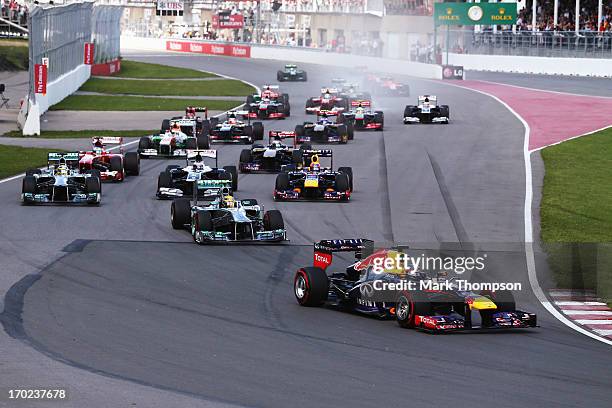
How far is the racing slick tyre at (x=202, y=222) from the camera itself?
23.8 metres

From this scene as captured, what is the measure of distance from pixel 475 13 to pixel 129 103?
112 ft

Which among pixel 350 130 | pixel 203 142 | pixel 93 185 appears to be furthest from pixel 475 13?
pixel 93 185

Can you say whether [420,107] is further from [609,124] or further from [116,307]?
[116,307]

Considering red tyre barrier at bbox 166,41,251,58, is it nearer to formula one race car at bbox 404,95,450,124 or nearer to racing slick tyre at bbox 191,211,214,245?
formula one race car at bbox 404,95,450,124

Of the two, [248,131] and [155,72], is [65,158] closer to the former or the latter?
[248,131]

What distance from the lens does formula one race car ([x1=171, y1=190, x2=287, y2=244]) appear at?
23781 millimetres

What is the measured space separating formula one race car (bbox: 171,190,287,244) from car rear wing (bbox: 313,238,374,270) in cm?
466

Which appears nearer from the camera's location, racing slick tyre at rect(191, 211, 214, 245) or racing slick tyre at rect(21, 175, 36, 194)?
racing slick tyre at rect(191, 211, 214, 245)

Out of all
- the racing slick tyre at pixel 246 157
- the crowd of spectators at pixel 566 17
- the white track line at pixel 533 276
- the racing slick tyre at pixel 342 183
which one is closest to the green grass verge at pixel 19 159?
the racing slick tyre at pixel 246 157

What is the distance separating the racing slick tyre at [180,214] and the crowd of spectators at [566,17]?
55.0m

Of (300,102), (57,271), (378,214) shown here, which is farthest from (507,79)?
(57,271)

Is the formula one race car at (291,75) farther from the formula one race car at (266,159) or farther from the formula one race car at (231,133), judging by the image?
the formula one race car at (266,159)

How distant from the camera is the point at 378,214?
92.3ft

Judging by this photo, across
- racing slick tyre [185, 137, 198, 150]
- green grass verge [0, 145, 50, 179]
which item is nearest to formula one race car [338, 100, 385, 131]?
racing slick tyre [185, 137, 198, 150]
